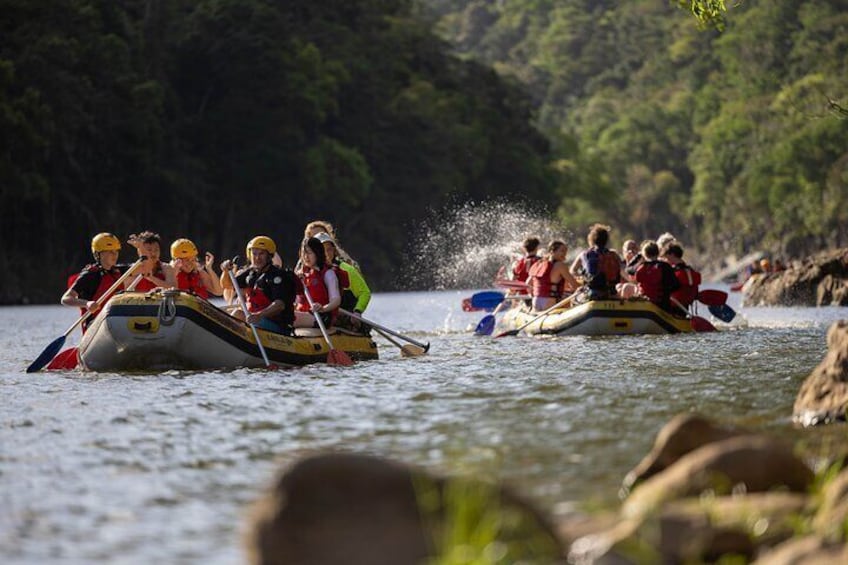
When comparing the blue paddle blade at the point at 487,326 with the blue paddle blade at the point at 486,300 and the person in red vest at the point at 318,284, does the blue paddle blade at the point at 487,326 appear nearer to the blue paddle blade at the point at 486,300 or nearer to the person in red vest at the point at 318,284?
the blue paddle blade at the point at 486,300

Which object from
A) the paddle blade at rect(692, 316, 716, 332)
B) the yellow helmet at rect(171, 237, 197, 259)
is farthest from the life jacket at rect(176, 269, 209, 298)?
the paddle blade at rect(692, 316, 716, 332)

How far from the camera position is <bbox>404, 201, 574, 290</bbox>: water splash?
6800cm

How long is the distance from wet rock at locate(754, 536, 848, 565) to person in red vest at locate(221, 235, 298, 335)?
35.7 ft

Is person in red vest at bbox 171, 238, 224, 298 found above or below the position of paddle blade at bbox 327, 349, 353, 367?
above

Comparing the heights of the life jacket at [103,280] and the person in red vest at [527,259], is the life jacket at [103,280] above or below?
below

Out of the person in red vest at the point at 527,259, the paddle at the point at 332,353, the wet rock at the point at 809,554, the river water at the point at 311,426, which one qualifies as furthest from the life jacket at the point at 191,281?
the wet rock at the point at 809,554

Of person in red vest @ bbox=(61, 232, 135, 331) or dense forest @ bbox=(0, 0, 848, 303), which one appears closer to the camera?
person in red vest @ bbox=(61, 232, 135, 331)

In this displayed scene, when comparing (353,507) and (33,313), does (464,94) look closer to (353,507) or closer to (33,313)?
(33,313)

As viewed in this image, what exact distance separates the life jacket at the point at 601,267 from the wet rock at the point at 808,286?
20.9 metres

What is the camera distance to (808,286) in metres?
43.0

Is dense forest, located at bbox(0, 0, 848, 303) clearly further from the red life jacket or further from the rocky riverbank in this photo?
the rocky riverbank

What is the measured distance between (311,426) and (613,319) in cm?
1109

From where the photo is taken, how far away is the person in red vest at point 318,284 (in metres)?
17.5

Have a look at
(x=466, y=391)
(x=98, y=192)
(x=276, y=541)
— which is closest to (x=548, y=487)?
A: (x=276, y=541)
